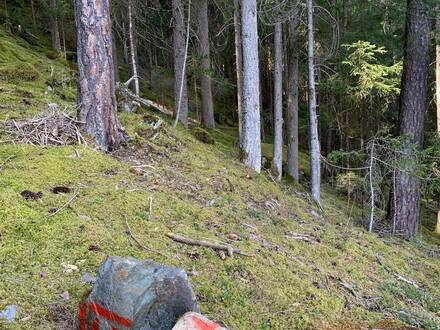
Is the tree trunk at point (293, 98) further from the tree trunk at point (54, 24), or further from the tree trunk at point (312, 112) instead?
the tree trunk at point (54, 24)

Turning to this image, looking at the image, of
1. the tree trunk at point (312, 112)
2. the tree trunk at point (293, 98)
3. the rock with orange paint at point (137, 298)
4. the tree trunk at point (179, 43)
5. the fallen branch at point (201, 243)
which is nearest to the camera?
the rock with orange paint at point (137, 298)

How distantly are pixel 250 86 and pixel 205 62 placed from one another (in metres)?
6.26

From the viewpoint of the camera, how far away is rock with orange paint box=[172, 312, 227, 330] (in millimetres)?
2309

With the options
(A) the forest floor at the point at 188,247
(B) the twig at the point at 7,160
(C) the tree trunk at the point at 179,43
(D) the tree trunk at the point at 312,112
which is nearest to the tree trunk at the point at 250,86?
(A) the forest floor at the point at 188,247

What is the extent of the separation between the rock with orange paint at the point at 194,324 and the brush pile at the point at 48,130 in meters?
3.56

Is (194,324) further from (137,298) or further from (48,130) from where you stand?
(48,130)

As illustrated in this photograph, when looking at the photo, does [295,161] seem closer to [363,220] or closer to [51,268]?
[363,220]

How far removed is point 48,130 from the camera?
5453mm

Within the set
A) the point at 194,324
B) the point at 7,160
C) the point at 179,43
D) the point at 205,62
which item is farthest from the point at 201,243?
the point at 205,62

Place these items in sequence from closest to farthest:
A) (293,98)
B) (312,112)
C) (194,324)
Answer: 1. (194,324)
2. (312,112)
3. (293,98)

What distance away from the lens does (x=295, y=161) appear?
46.7 feet

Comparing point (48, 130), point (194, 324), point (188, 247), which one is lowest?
point (188, 247)

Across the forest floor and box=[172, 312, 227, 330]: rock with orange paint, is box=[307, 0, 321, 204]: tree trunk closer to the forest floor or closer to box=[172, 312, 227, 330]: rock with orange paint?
the forest floor

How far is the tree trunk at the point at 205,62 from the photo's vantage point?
46.0ft
